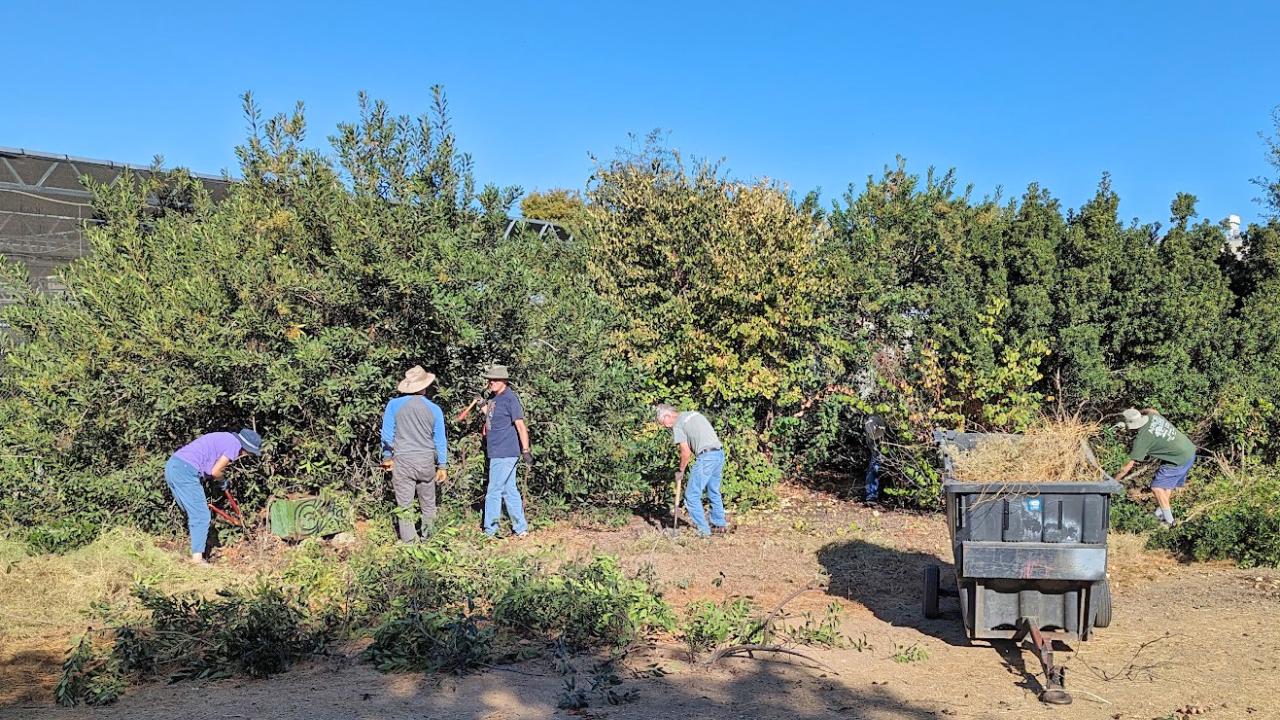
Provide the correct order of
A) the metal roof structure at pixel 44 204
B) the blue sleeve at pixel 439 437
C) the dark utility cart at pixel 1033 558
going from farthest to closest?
the metal roof structure at pixel 44 204, the blue sleeve at pixel 439 437, the dark utility cart at pixel 1033 558

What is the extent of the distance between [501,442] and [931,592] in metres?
4.21

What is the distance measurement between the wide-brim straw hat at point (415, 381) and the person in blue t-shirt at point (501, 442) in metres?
0.59

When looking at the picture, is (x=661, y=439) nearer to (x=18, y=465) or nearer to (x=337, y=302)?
(x=337, y=302)

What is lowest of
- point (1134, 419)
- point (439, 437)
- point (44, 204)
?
point (439, 437)

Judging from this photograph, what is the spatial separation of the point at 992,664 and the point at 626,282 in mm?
7326

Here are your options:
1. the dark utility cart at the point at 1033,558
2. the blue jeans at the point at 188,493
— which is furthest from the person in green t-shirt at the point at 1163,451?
the blue jeans at the point at 188,493

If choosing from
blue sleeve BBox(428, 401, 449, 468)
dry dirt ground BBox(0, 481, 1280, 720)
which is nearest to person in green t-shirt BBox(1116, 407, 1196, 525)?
dry dirt ground BBox(0, 481, 1280, 720)

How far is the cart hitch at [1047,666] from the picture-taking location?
5664 millimetres

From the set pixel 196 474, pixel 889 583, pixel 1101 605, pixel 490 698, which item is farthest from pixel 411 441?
pixel 1101 605

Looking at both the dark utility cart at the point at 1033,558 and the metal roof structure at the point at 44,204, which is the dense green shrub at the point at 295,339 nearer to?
the dark utility cart at the point at 1033,558

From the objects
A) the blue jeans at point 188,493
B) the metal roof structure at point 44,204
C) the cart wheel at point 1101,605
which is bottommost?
the cart wheel at point 1101,605

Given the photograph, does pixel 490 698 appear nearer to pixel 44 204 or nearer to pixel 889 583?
pixel 889 583

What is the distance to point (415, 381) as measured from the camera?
927 cm

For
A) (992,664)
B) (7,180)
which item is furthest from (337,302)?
(7,180)
